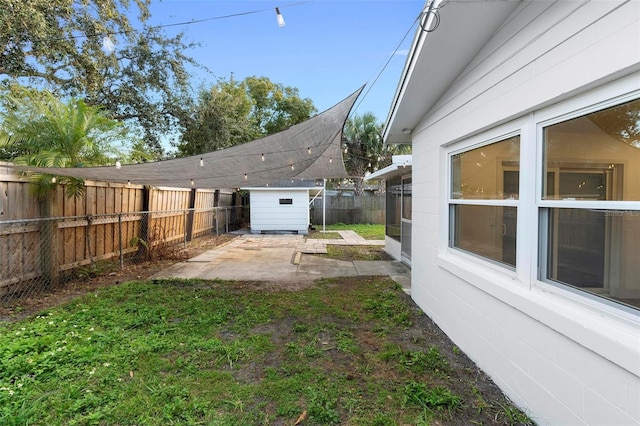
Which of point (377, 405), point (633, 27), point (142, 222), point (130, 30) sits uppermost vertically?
point (130, 30)

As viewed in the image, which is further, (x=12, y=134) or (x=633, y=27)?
(x=12, y=134)

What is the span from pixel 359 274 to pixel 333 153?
8.02ft

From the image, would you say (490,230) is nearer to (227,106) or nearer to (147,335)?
(147,335)

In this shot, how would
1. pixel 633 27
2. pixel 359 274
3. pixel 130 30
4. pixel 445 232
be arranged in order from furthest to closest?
pixel 130 30 → pixel 359 274 → pixel 445 232 → pixel 633 27

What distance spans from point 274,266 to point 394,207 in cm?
347

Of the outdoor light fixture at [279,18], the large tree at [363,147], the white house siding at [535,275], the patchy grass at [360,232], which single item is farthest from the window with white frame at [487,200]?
the large tree at [363,147]

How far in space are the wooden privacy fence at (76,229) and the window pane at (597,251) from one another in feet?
18.5

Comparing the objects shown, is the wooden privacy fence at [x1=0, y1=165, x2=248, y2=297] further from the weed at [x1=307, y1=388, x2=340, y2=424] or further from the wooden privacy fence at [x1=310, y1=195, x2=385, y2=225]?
the wooden privacy fence at [x1=310, y1=195, x2=385, y2=225]

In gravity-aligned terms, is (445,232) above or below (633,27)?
below

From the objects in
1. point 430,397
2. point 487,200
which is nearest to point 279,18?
point 487,200

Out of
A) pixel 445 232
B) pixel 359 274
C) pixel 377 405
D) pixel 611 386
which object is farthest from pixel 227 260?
pixel 611 386

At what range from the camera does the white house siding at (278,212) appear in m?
13.7

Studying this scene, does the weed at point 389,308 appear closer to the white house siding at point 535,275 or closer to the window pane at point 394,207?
the white house siding at point 535,275

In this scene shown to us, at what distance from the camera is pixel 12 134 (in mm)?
4676
